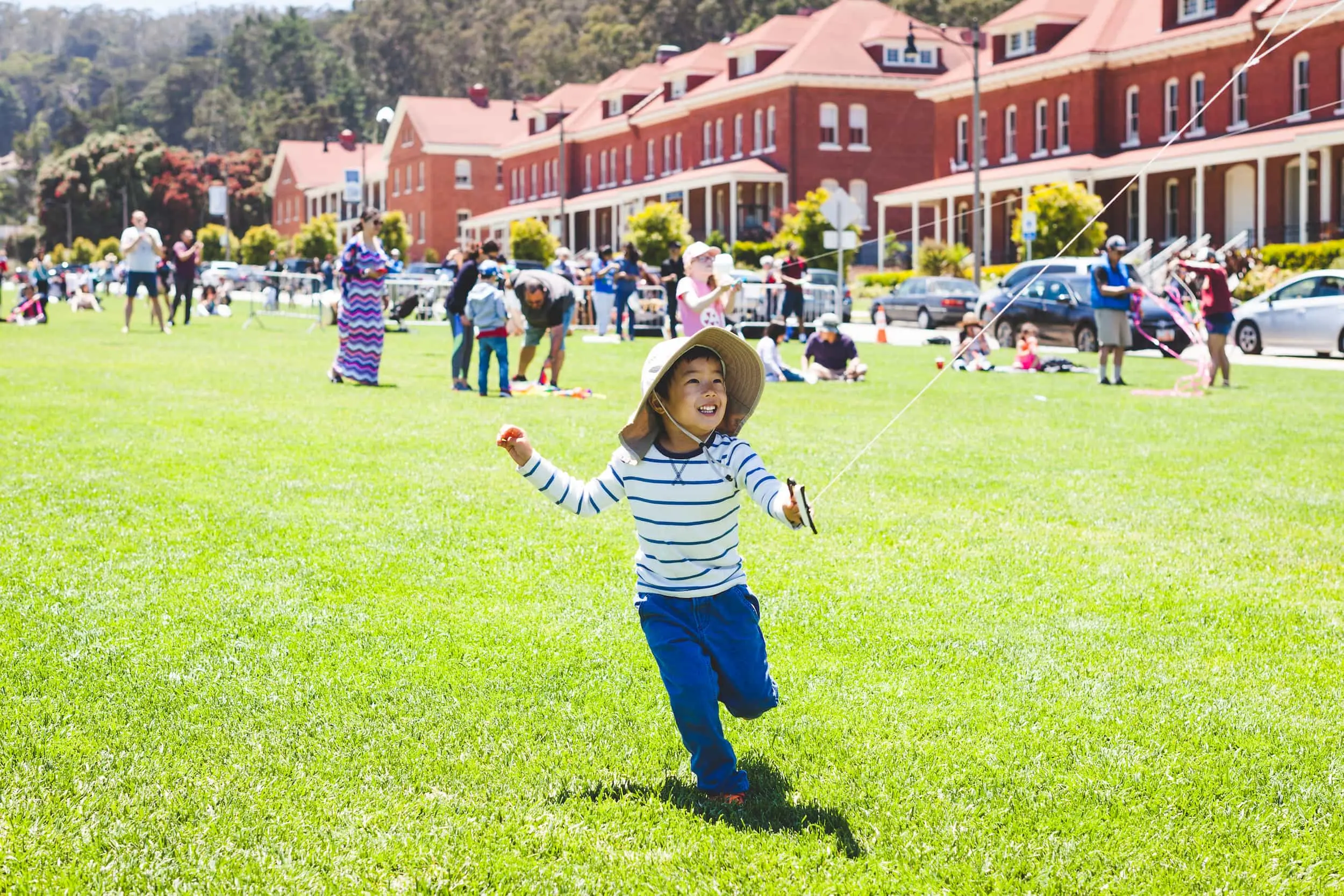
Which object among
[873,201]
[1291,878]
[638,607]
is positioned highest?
[873,201]

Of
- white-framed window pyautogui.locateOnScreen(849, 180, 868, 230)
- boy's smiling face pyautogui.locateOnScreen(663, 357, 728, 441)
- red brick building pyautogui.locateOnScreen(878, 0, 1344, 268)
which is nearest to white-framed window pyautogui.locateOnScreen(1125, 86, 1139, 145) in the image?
red brick building pyautogui.locateOnScreen(878, 0, 1344, 268)

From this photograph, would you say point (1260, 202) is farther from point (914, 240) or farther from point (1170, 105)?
point (914, 240)

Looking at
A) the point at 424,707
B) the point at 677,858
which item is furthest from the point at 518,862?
the point at 424,707

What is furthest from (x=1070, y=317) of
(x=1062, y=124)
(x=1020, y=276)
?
(x=1062, y=124)

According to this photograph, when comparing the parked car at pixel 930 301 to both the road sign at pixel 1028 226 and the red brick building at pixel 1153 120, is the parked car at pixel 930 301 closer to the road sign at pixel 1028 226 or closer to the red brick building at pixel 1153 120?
the road sign at pixel 1028 226

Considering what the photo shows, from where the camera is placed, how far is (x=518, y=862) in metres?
4.25

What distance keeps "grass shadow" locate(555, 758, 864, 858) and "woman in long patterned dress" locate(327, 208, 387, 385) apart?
13.2 metres

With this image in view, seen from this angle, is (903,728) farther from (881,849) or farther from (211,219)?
(211,219)

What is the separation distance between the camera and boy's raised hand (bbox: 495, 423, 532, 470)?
15.9ft

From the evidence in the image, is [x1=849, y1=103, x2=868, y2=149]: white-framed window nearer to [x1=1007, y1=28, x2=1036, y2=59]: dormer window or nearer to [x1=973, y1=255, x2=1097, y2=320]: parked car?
[x1=1007, y1=28, x2=1036, y2=59]: dormer window

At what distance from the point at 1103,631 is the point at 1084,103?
160ft

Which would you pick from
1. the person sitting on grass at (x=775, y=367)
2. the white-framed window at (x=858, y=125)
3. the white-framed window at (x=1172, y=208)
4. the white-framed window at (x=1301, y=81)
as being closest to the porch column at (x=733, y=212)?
the white-framed window at (x=858, y=125)

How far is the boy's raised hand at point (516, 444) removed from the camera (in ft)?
15.9

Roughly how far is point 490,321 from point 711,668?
12.7 m
